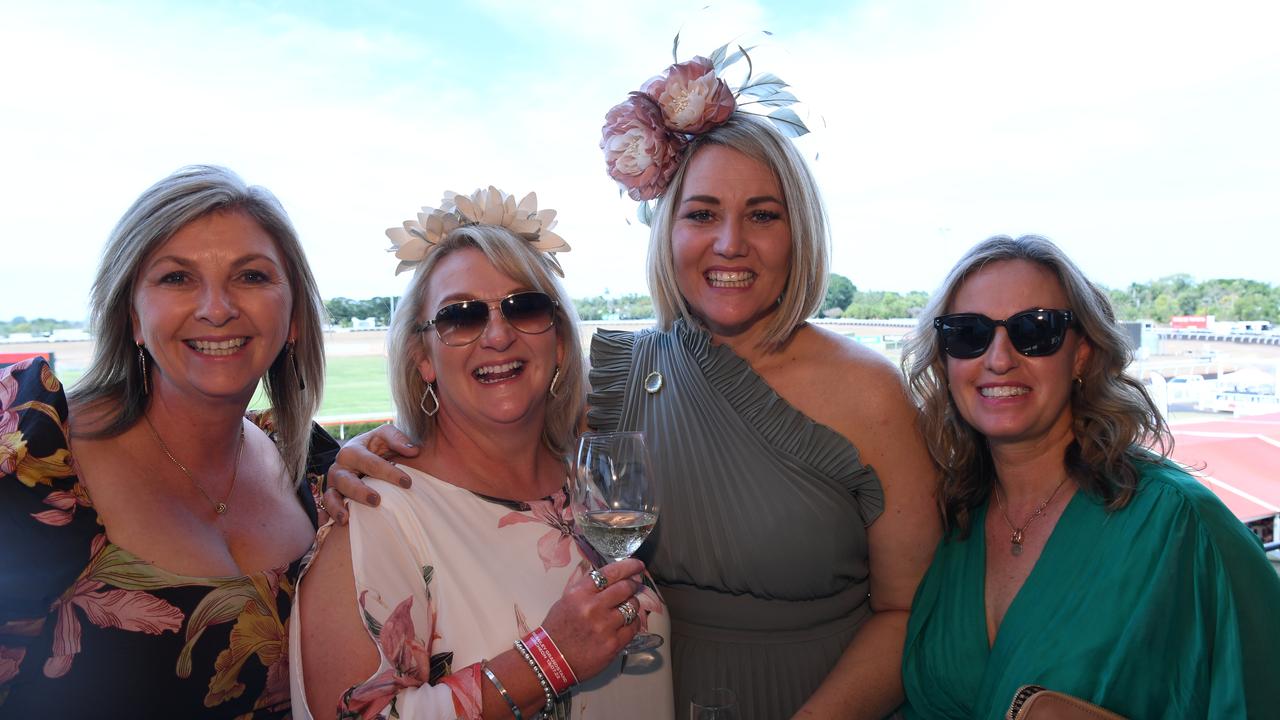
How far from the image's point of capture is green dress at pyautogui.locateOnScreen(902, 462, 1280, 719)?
2.01m

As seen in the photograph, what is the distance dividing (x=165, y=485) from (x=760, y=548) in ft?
6.53

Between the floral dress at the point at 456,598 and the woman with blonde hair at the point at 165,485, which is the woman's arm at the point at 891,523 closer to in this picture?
the floral dress at the point at 456,598

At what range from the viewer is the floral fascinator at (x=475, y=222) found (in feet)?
8.21

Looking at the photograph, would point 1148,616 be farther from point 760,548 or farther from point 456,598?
point 456,598

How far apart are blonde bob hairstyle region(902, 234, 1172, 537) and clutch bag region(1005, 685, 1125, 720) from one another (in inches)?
24.0

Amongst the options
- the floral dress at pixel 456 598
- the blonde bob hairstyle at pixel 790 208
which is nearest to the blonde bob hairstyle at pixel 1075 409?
the blonde bob hairstyle at pixel 790 208

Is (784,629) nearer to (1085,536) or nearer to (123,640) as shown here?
(1085,536)

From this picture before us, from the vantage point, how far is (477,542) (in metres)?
2.21

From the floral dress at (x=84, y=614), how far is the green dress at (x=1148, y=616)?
230cm

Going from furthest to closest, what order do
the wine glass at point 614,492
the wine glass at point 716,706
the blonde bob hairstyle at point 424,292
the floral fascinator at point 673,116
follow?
the floral fascinator at point 673,116 < the blonde bob hairstyle at point 424,292 < the wine glass at point 614,492 < the wine glass at point 716,706

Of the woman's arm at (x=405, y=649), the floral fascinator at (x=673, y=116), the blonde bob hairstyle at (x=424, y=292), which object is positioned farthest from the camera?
the floral fascinator at (x=673, y=116)

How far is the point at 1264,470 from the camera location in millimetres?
13188

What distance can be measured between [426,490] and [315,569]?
15.2 inches

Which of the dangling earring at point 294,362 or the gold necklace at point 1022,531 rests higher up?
the dangling earring at point 294,362
